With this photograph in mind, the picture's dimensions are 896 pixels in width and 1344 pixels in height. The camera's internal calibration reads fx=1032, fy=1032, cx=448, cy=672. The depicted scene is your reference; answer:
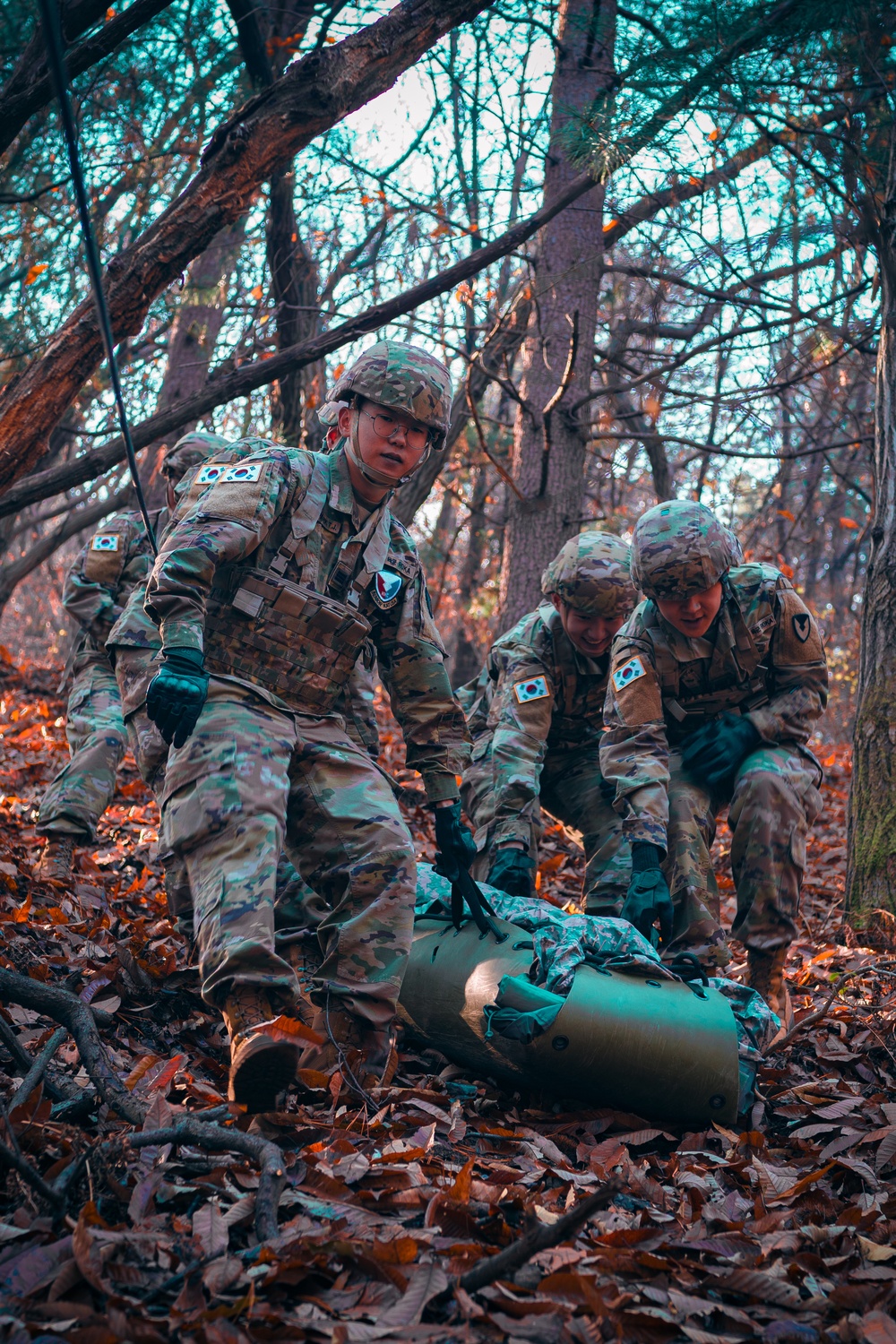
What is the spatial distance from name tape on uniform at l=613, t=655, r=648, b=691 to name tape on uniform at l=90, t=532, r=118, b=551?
9.27ft

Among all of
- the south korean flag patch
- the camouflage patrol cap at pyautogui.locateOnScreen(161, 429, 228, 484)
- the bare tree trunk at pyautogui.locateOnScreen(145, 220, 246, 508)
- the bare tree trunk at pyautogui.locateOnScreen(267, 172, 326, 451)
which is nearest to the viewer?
the south korean flag patch

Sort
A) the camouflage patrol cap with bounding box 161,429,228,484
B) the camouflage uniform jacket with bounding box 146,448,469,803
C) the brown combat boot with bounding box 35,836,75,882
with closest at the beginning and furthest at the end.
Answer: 1. the camouflage uniform jacket with bounding box 146,448,469,803
2. the brown combat boot with bounding box 35,836,75,882
3. the camouflage patrol cap with bounding box 161,429,228,484

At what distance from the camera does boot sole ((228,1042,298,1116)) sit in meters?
2.33

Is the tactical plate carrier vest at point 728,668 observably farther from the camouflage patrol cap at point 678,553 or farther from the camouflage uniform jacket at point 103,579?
the camouflage uniform jacket at point 103,579

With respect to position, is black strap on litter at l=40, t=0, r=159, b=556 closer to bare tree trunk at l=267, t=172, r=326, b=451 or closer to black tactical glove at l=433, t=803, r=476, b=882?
black tactical glove at l=433, t=803, r=476, b=882

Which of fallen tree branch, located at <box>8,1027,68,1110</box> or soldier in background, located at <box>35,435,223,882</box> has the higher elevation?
soldier in background, located at <box>35,435,223,882</box>

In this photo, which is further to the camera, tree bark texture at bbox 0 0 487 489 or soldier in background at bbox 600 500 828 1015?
soldier in background at bbox 600 500 828 1015

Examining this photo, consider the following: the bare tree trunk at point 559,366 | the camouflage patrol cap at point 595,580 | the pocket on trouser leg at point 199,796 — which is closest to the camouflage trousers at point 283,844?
the pocket on trouser leg at point 199,796

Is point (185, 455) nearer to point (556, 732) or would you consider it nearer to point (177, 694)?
point (556, 732)

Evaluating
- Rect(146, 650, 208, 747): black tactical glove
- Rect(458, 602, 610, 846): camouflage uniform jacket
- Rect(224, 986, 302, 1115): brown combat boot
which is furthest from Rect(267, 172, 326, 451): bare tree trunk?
Rect(224, 986, 302, 1115): brown combat boot

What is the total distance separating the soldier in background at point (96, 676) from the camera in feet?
15.8

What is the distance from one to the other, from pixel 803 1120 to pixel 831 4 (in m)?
4.42

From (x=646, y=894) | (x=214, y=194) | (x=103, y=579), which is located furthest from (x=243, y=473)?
(x=103, y=579)

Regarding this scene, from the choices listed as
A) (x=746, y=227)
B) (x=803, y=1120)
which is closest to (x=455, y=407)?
(x=746, y=227)
